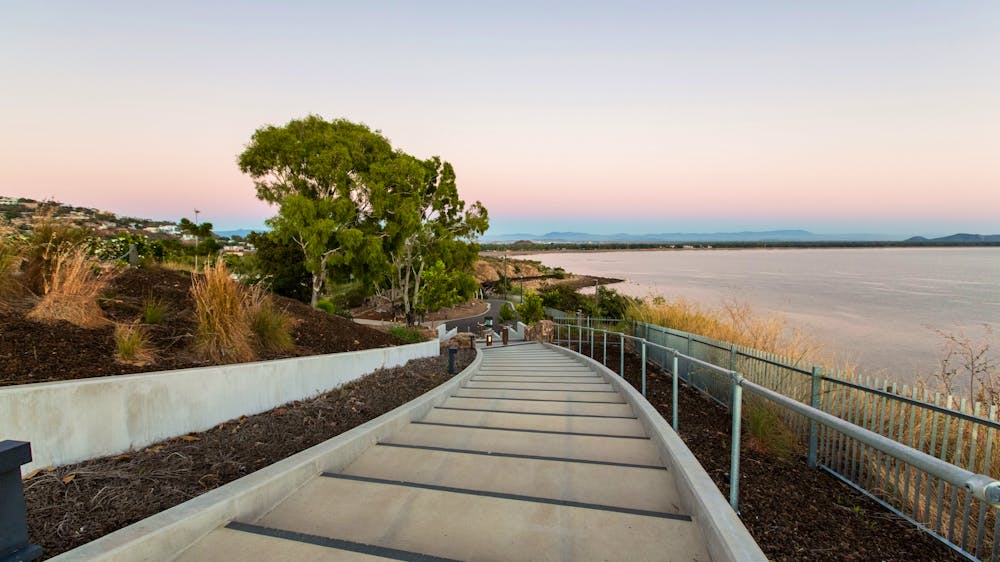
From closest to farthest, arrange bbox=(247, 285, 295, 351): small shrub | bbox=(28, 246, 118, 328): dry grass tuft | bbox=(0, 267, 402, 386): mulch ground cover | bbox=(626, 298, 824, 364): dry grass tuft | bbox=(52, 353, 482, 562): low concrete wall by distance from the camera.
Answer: bbox=(52, 353, 482, 562): low concrete wall, bbox=(0, 267, 402, 386): mulch ground cover, bbox=(28, 246, 118, 328): dry grass tuft, bbox=(247, 285, 295, 351): small shrub, bbox=(626, 298, 824, 364): dry grass tuft

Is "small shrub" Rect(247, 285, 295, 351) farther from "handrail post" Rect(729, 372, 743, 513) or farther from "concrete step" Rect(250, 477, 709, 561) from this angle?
"handrail post" Rect(729, 372, 743, 513)

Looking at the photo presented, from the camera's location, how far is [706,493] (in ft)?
7.76

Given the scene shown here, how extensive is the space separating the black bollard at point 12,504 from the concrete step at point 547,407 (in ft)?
13.0

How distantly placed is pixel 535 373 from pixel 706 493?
6.72 metres

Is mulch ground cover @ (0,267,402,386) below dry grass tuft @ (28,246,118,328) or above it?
below

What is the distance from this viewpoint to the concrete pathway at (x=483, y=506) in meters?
2.08

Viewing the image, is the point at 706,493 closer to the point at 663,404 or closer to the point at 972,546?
the point at 972,546

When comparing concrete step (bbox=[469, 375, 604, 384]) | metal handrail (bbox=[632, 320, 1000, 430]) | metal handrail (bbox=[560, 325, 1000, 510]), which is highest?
metal handrail (bbox=[560, 325, 1000, 510])

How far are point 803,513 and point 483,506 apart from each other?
255 centimetres

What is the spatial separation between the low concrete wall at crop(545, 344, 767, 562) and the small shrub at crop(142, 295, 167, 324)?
5.34m

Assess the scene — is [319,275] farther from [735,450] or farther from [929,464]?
[929,464]

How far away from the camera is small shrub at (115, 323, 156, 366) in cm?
405

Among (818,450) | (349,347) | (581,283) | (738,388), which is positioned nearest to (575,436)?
(738,388)

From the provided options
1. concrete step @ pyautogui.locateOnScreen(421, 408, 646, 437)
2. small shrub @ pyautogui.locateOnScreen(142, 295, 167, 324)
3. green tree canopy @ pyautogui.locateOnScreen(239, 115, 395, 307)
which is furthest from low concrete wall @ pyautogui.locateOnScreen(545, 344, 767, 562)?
green tree canopy @ pyautogui.locateOnScreen(239, 115, 395, 307)
